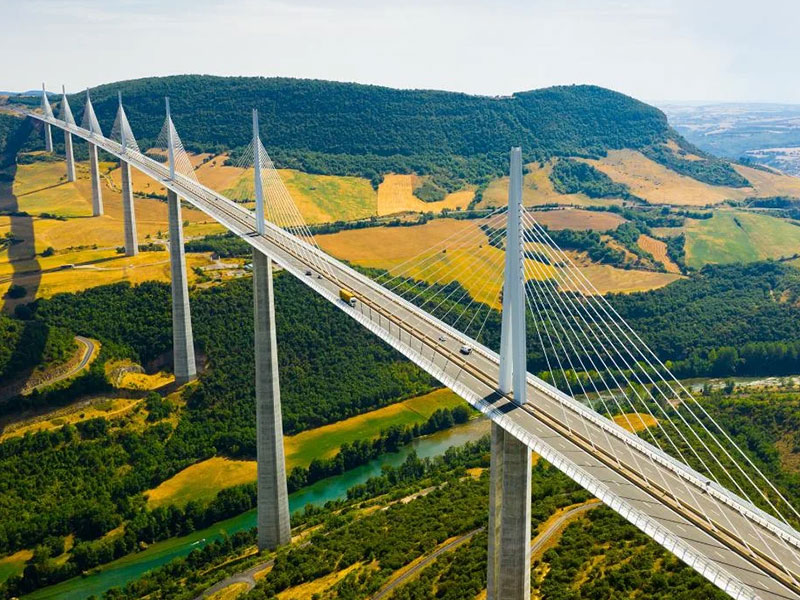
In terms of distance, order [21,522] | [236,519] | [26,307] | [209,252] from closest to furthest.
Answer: [21,522] < [236,519] < [26,307] < [209,252]

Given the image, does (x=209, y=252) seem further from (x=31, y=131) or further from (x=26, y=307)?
(x=31, y=131)

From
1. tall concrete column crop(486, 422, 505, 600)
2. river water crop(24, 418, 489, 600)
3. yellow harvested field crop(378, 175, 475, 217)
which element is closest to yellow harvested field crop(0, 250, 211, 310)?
river water crop(24, 418, 489, 600)

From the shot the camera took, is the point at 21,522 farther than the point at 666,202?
No

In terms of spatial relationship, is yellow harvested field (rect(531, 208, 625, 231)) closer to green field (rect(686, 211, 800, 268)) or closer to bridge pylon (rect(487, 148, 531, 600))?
green field (rect(686, 211, 800, 268))

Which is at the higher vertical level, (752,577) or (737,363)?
(752,577)

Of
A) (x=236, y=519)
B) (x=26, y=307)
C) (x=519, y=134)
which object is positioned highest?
(x=519, y=134)

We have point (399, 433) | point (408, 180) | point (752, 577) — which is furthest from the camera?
point (408, 180)

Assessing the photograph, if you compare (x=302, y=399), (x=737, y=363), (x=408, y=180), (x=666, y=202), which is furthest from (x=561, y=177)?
(x=302, y=399)

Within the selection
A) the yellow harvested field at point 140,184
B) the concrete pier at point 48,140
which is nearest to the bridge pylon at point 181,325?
the yellow harvested field at point 140,184
